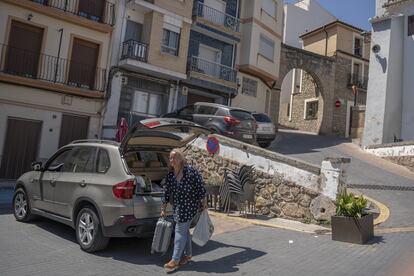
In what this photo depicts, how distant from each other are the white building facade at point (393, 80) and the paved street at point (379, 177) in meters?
1.86

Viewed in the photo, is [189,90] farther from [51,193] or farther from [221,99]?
[51,193]

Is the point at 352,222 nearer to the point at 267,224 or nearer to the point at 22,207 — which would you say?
the point at 267,224

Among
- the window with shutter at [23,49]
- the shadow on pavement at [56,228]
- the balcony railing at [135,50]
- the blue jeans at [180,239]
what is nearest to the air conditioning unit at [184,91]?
the balcony railing at [135,50]

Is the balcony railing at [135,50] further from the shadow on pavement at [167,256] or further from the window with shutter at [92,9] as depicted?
the shadow on pavement at [167,256]

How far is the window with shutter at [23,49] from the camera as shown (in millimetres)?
15586

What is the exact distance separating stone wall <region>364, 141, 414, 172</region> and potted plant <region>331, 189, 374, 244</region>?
33.9 ft

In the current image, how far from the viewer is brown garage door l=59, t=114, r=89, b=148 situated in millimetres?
16906

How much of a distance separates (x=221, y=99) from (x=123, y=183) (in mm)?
18098

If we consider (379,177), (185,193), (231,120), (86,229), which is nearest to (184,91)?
(231,120)

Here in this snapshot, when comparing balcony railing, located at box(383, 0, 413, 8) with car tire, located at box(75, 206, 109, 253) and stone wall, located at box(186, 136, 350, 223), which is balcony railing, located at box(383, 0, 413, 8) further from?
car tire, located at box(75, 206, 109, 253)

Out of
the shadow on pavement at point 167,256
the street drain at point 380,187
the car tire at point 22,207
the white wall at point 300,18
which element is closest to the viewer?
the shadow on pavement at point 167,256

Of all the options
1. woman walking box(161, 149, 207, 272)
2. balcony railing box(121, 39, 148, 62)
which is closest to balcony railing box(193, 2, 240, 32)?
balcony railing box(121, 39, 148, 62)

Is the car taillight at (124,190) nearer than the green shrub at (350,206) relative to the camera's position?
Yes

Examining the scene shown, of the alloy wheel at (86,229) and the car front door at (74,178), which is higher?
the car front door at (74,178)
